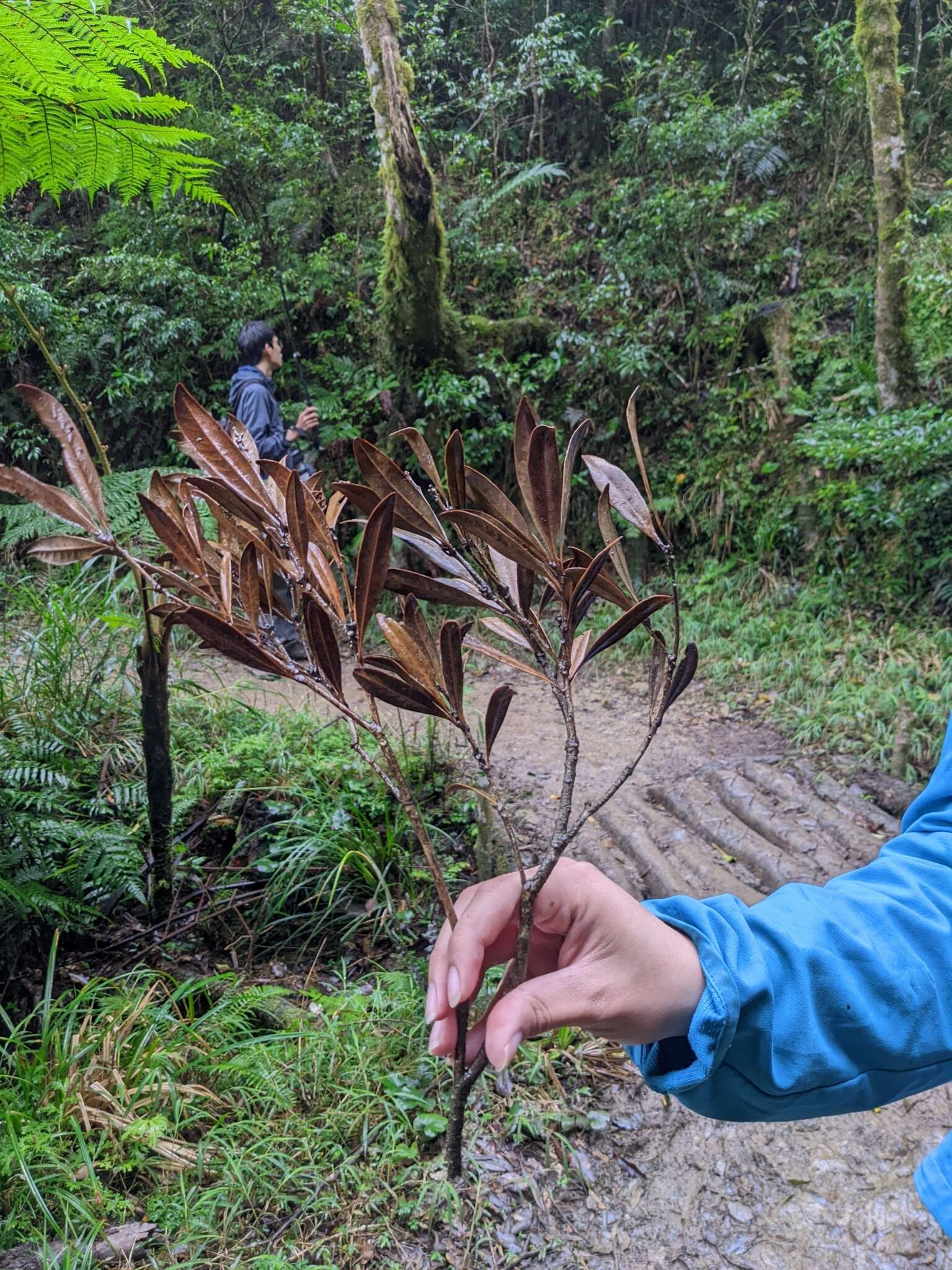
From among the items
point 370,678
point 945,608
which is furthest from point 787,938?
point 945,608

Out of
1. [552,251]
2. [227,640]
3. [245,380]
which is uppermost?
[552,251]

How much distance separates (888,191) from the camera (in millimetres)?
5480

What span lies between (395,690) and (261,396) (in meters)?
4.77

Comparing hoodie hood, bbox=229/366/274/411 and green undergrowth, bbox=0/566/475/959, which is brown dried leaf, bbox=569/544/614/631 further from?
hoodie hood, bbox=229/366/274/411

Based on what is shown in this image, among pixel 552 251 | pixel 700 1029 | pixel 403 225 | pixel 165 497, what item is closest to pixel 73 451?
pixel 165 497

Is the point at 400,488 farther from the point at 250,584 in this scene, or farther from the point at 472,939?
the point at 472,939

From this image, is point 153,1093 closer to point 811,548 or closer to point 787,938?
point 787,938

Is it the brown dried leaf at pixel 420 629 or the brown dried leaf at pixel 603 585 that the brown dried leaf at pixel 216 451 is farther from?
the brown dried leaf at pixel 603 585

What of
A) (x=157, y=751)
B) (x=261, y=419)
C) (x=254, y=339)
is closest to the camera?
(x=157, y=751)

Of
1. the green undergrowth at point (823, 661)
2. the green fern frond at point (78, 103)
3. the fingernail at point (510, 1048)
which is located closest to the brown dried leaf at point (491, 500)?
the fingernail at point (510, 1048)

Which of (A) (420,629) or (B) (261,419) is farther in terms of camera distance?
(B) (261,419)

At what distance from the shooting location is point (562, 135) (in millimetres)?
8914

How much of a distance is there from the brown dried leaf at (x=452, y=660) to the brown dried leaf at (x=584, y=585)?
107mm

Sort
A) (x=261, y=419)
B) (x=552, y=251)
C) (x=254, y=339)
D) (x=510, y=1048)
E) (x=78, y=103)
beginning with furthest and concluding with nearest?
1. (x=552, y=251)
2. (x=254, y=339)
3. (x=261, y=419)
4. (x=78, y=103)
5. (x=510, y=1048)
